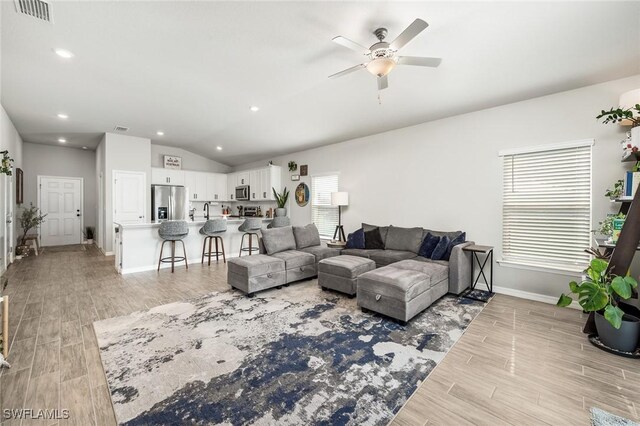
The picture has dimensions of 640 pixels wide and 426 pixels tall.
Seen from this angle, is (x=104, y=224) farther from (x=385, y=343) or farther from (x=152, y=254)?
(x=385, y=343)

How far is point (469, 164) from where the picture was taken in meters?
4.22

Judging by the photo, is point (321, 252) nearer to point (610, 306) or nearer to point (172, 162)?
point (610, 306)

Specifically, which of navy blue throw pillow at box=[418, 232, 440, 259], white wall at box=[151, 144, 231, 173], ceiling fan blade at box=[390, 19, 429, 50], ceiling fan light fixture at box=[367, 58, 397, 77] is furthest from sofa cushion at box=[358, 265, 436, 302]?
white wall at box=[151, 144, 231, 173]

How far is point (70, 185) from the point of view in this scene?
313 inches

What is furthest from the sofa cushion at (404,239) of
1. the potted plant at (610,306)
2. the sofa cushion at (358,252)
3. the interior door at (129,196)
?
the interior door at (129,196)

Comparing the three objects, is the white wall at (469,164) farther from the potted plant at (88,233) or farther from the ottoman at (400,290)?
the potted plant at (88,233)

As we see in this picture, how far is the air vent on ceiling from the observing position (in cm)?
221

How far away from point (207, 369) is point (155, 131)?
5940 mm

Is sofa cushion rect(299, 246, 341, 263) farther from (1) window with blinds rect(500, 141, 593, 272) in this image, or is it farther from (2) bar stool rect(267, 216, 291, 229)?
(1) window with blinds rect(500, 141, 593, 272)

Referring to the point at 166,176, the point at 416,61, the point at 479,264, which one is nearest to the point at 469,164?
the point at 479,264

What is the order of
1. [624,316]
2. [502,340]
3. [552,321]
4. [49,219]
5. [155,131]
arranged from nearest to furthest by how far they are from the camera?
[624,316] < [502,340] < [552,321] < [155,131] < [49,219]

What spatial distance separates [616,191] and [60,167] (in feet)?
39.5

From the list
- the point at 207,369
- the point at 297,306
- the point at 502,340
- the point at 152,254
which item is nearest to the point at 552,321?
the point at 502,340

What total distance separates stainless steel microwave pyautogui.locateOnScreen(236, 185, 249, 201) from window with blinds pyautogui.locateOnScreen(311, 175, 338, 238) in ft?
7.99
